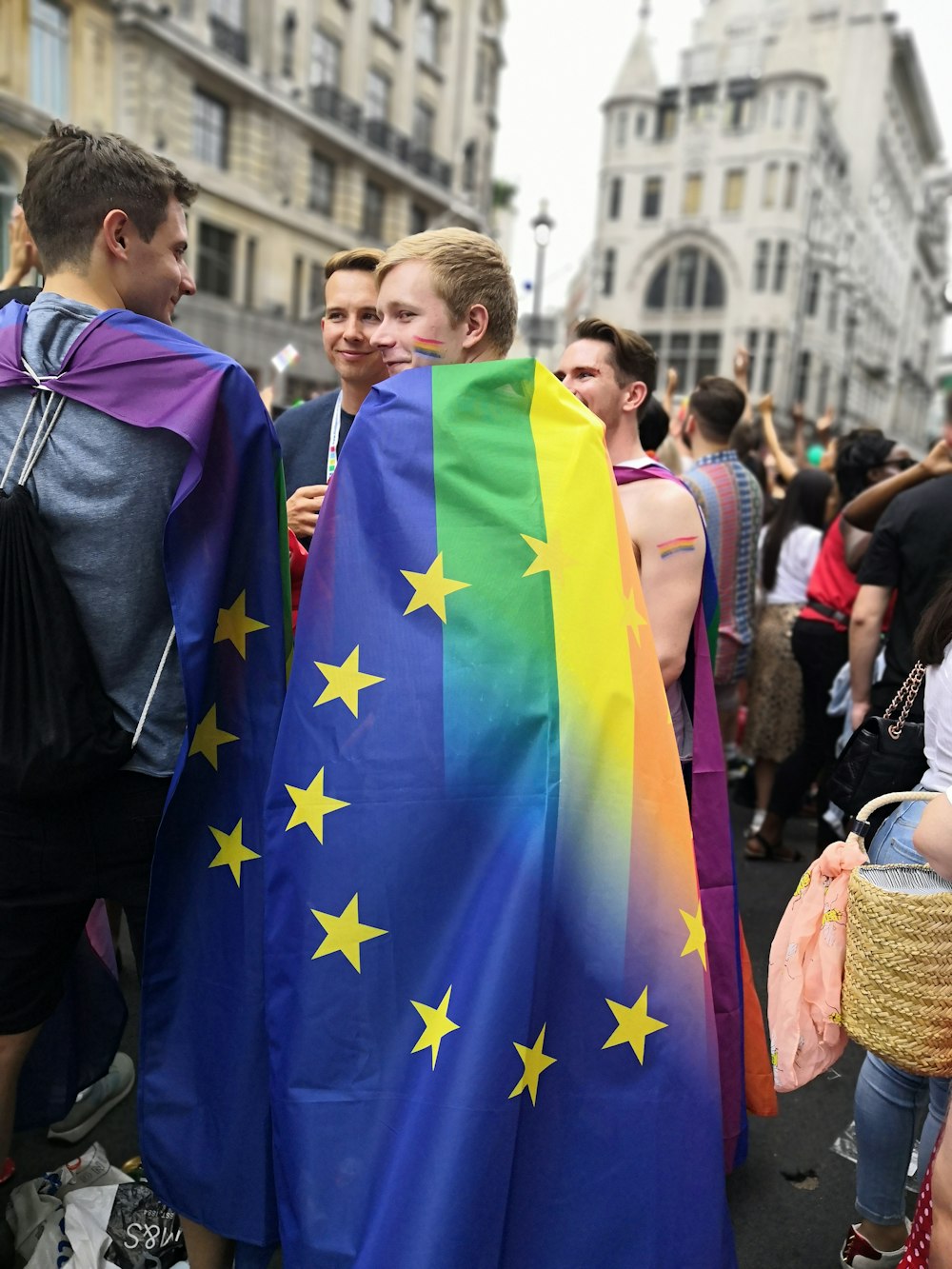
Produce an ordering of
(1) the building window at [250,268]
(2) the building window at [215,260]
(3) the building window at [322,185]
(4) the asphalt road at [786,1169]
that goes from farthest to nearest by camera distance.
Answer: (3) the building window at [322,185] < (1) the building window at [250,268] < (2) the building window at [215,260] < (4) the asphalt road at [786,1169]

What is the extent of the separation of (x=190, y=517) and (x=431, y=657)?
544mm

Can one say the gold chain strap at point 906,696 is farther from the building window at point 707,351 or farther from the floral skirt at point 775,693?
the building window at point 707,351

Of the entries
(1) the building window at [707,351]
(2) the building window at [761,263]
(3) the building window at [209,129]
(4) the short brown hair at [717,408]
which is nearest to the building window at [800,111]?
(2) the building window at [761,263]

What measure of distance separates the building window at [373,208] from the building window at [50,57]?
10.8m

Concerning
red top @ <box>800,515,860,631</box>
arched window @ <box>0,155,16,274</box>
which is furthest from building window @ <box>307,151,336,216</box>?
red top @ <box>800,515,860,631</box>

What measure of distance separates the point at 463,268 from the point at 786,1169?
2.66 m

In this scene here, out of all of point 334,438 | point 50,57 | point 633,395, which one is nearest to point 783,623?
point 633,395

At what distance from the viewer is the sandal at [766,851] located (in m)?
5.19

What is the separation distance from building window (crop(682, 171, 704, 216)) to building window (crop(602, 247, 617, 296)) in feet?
15.0

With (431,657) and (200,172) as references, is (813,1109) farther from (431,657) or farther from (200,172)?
(200,172)

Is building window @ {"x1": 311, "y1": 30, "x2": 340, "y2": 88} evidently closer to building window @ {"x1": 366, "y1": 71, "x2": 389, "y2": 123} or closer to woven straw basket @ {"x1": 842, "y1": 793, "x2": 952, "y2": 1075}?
building window @ {"x1": 366, "y1": 71, "x2": 389, "y2": 123}

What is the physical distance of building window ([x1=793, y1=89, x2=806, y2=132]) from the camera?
5219cm

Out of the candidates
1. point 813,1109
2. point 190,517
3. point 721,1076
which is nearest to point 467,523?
point 190,517

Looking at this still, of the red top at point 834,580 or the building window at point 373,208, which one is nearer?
the red top at point 834,580
